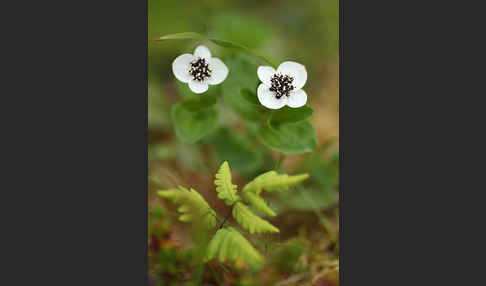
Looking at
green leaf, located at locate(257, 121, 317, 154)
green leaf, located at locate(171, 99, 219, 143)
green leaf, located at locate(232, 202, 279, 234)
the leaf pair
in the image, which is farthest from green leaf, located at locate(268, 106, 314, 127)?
green leaf, located at locate(232, 202, 279, 234)

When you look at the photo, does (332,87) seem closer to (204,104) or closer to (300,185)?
(300,185)

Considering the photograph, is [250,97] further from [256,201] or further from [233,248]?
[233,248]

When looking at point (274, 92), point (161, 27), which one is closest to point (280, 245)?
point (274, 92)

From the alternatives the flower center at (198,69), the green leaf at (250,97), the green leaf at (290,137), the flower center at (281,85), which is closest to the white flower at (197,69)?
the flower center at (198,69)

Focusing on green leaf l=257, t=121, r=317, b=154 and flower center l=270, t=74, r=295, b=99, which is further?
green leaf l=257, t=121, r=317, b=154

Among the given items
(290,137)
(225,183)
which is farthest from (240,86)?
(225,183)

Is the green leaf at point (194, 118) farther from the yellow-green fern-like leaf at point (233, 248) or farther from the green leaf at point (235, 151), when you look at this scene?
the yellow-green fern-like leaf at point (233, 248)

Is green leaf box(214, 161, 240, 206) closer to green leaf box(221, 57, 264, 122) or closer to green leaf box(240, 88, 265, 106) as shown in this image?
green leaf box(240, 88, 265, 106)
